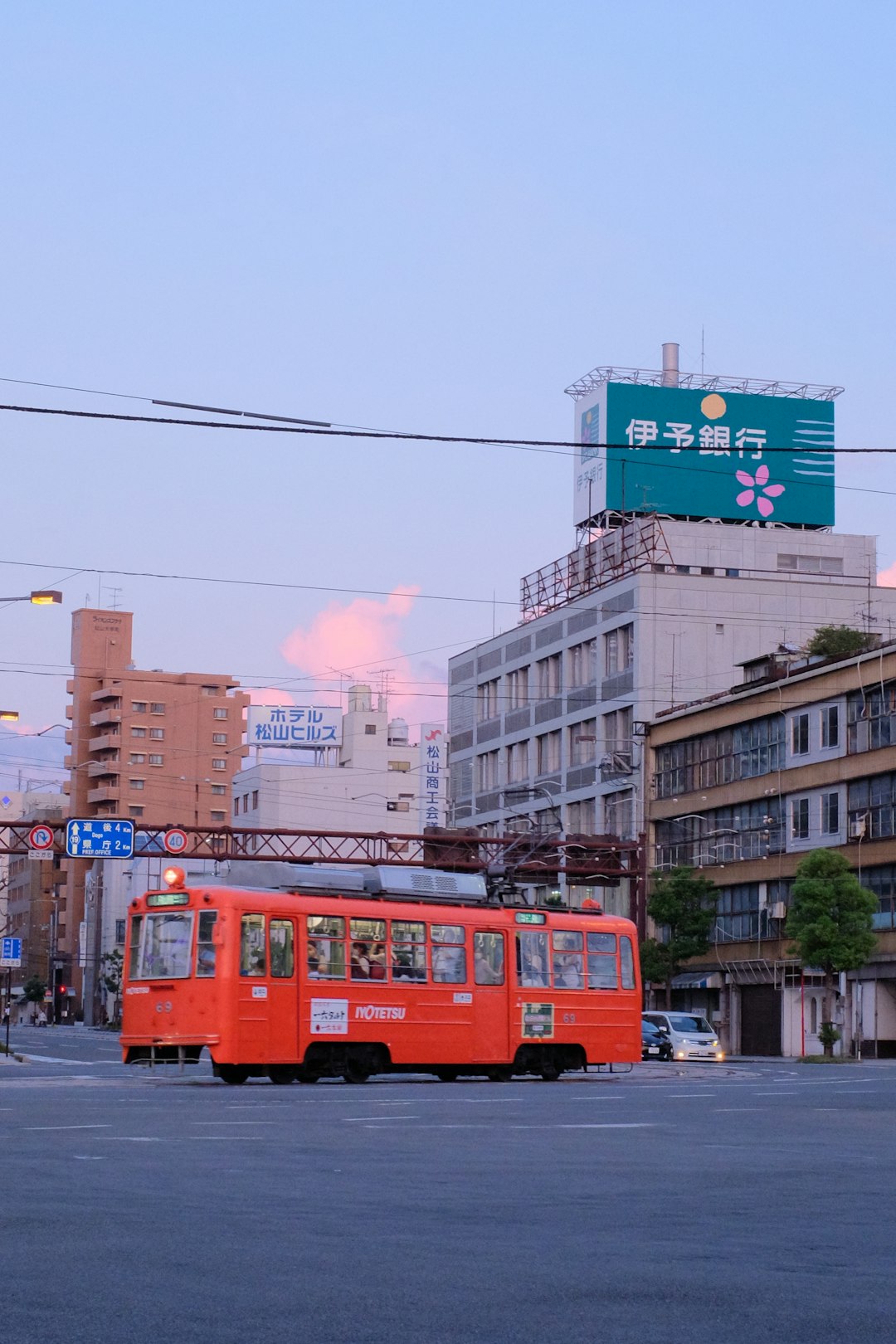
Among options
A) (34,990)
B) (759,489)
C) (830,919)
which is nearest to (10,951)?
(830,919)

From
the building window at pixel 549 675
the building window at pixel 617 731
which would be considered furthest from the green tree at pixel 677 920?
the building window at pixel 549 675

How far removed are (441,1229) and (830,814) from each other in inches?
2264

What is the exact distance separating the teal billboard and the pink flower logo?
0.04 metres

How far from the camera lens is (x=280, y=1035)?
3138cm

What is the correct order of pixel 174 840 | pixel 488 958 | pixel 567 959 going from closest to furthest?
1. pixel 488 958
2. pixel 567 959
3. pixel 174 840

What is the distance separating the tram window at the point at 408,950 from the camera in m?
33.4

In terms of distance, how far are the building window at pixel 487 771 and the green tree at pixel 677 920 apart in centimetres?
2421

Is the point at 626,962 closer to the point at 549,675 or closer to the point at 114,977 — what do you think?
the point at 549,675

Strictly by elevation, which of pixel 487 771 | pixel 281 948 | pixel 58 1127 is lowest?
pixel 58 1127

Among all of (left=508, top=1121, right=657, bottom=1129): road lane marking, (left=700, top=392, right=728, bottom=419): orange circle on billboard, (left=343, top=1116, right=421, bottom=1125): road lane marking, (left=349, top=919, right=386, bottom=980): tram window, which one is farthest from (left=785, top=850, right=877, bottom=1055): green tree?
(left=508, top=1121, right=657, bottom=1129): road lane marking

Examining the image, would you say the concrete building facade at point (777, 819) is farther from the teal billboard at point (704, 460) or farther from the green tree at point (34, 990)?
the green tree at point (34, 990)

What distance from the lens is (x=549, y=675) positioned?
88938 millimetres

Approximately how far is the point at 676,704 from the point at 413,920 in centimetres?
4613

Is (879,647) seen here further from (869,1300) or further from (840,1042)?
(869,1300)
